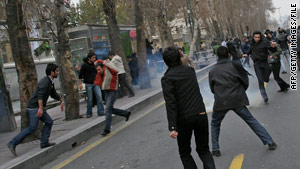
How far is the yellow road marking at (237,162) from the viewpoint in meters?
4.59

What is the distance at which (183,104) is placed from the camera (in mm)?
3768

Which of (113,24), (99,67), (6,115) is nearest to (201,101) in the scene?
(99,67)

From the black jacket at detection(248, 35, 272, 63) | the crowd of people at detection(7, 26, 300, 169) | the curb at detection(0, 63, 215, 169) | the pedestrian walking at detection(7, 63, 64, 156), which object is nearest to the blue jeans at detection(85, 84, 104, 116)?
the curb at detection(0, 63, 215, 169)

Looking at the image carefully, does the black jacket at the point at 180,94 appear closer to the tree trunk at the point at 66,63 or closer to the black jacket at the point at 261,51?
the black jacket at the point at 261,51

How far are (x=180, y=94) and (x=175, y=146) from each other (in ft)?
7.68

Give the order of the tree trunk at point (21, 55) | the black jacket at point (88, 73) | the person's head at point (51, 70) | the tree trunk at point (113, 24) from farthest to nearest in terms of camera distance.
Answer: the tree trunk at point (113, 24) → the black jacket at point (88, 73) → the tree trunk at point (21, 55) → the person's head at point (51, 70)

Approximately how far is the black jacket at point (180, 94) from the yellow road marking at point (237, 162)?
3.99 feet

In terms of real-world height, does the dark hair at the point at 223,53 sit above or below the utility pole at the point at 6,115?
above

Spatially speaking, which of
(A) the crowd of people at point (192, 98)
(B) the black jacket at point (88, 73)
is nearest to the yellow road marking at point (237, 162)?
(A) the crowd of people at point (192, 98)

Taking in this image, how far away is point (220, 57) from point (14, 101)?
38.8ft

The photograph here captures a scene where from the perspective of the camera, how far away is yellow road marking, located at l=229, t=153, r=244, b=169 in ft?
15.1

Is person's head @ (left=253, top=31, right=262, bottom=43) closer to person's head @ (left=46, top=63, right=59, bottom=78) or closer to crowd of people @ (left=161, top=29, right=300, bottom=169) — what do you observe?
crowd of people @ (left=161, top=29, right=300, bottom=169)

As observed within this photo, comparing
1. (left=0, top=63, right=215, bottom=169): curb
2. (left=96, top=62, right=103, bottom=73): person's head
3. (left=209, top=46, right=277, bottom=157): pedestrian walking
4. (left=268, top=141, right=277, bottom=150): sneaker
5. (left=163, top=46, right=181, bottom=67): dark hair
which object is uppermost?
(left=163, top=46, right=181, bottom=67): dark hair

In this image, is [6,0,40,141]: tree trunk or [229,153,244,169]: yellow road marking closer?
[229,153,244,169]: yellow road marking
